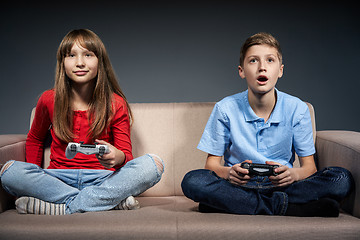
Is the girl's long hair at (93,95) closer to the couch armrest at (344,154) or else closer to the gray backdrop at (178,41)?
the gray backdrop at (178,41)

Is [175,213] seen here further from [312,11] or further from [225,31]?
[312,11]

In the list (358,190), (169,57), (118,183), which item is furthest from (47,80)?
(358,190)

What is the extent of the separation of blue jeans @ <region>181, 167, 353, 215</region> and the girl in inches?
7.4

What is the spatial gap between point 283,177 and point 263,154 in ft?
0.61

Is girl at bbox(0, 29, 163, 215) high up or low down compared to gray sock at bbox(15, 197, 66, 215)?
up

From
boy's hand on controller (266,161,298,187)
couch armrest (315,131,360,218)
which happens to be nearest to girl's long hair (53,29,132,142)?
boy's hand on controller (266,161,298,187)

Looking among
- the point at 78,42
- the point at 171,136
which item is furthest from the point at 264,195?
the point at 78,42

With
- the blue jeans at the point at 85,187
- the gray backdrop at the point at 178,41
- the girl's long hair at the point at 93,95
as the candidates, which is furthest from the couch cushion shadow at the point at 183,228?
the gray backdrop at the point at 178,41

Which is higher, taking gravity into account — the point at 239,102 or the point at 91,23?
the point at 91,23

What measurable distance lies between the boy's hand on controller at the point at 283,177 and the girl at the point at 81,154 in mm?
401

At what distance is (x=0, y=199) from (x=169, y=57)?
4.33 ft

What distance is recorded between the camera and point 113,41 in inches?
94.9

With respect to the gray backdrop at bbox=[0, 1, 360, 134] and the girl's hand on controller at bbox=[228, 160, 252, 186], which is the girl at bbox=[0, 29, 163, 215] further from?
the gray backdrop at bbox=[0, 1, 360, 134]

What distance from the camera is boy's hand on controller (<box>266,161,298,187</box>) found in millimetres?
1343
